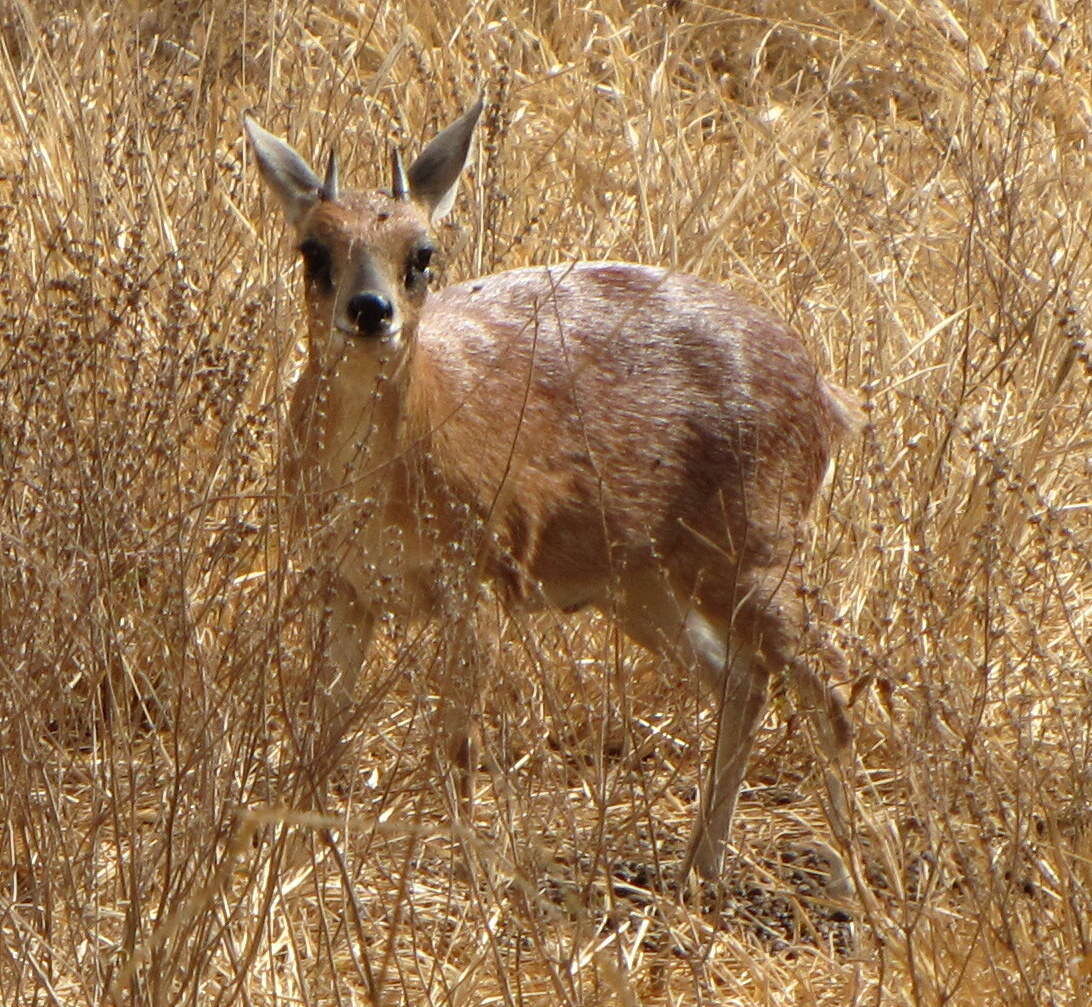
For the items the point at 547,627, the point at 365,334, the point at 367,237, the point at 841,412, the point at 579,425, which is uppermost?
the point at 367,237

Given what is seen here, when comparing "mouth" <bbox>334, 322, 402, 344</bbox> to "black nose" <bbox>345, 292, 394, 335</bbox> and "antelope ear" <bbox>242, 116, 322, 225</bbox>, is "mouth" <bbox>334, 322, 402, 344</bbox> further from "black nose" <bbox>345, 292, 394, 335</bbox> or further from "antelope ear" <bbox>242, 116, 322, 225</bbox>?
"antelope ear" <bbox>242, 116, 322, 225</bbox>

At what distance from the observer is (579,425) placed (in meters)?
4.66

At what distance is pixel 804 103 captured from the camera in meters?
8.21

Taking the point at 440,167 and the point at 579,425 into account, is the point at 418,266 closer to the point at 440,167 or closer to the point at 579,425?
the point at 440,167

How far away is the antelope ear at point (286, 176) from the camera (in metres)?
4.65

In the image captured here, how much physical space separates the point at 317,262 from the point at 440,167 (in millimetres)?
445

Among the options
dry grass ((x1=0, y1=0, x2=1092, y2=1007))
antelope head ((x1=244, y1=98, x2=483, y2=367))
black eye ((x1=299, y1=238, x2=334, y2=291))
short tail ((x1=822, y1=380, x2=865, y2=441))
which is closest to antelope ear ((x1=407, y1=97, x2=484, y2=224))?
antelope head ((x1=244, y1=98, x2=483, y2=367))

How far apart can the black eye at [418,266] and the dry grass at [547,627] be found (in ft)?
1.24

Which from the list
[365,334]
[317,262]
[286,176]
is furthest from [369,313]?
[286,176]

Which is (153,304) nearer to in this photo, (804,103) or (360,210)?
(360,210)

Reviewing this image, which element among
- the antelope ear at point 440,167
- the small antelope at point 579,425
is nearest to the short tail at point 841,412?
the small antelope at point 579,425

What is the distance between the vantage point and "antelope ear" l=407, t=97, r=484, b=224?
4.76 meters

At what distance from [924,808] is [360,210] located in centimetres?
214

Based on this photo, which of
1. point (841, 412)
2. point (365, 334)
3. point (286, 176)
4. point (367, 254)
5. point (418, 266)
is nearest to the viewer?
point (365, 334)
